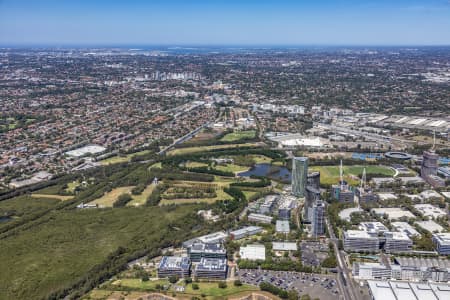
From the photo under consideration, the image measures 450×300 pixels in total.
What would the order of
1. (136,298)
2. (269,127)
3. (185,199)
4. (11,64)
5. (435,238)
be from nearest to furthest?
1. (136,298)
2. (435,238)
3. (185,199)
4. (269,127)
5. (11,64)

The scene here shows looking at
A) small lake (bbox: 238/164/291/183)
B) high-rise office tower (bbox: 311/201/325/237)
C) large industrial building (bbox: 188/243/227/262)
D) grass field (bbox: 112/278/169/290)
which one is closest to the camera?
grass field (bbox: 112/278/169/290)

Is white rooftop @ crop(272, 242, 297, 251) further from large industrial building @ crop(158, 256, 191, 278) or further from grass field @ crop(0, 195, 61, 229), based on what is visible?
grass field @ crop(0, 195, 61, 229)

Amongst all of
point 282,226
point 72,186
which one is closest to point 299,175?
point 282,226

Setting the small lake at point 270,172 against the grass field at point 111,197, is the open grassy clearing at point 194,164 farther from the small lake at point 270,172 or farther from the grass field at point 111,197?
the grass field at point 111,197

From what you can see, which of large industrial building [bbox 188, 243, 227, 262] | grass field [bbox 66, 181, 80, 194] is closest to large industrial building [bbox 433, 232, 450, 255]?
large industrial building [bbox 188, 243, 227, 262]

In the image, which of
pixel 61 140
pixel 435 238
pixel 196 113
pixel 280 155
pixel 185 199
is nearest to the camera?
pixel 435 238

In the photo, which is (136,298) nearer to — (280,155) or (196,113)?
(280,155)

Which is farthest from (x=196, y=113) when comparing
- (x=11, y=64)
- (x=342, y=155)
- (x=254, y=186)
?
(x=11, y=64)
